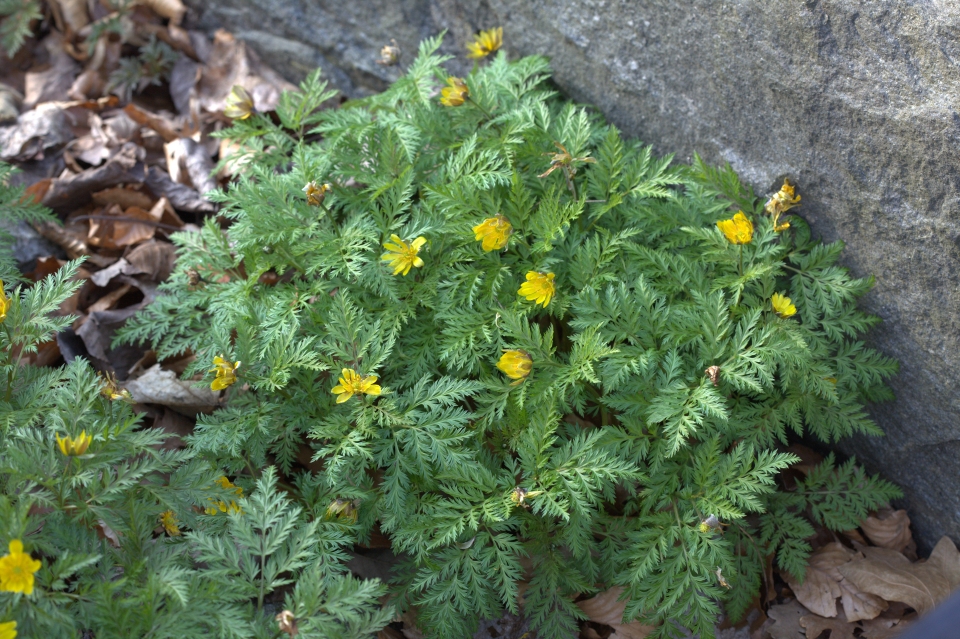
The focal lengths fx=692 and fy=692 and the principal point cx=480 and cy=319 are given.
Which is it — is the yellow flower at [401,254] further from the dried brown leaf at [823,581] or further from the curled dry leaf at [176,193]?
the dried brown leaf at [823,581]

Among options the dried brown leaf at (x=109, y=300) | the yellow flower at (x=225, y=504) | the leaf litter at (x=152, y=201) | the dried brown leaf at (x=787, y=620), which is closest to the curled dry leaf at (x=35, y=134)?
the leaf litter at (x=152, y=201)

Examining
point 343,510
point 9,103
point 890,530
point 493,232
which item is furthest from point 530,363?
point 9,103

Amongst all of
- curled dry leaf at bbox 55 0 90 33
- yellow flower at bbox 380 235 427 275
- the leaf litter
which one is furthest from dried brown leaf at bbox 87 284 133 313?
curled dry leaf at bbox 55 0 90 33

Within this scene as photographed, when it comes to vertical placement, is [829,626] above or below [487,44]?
below

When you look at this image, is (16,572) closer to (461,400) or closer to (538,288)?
(461,400)

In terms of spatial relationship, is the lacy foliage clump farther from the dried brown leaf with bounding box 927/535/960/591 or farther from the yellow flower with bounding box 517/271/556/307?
the dried brown leaf with bounding box 927/535/960/591

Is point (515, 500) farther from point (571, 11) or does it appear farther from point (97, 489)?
point (571, 11)
